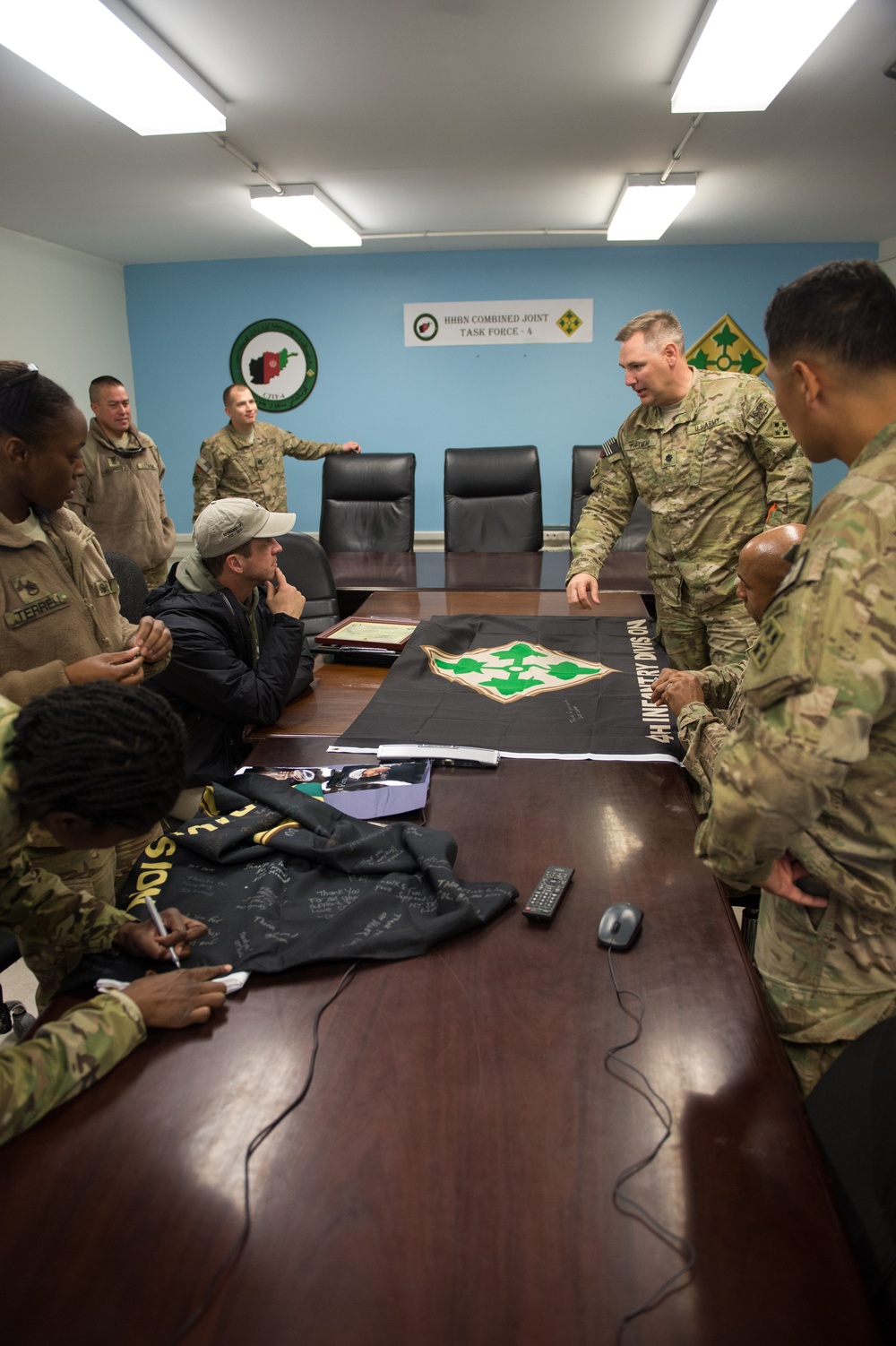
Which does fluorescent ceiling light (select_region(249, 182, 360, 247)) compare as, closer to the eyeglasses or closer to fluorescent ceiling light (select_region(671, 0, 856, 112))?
fluorescent ceiling light (select_region(671, 0, 856, 112))

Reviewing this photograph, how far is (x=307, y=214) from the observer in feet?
15.0

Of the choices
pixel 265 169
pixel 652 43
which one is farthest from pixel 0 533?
pixel 265 169

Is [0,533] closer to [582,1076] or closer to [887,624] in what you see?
[582,1076]

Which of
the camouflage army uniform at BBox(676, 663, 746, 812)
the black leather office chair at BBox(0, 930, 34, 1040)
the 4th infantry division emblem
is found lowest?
the black leather office chair at BBox(0, 930, 34, 1040)

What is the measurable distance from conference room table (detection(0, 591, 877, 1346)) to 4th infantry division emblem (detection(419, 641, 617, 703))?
0.98 meters

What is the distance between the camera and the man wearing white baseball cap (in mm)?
Result: 1867

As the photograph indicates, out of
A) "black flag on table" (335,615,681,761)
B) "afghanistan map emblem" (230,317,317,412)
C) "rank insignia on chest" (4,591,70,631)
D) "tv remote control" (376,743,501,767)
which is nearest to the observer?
"rank insignia on chest" (4,591,70,631)

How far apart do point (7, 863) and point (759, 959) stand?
3.32 feet

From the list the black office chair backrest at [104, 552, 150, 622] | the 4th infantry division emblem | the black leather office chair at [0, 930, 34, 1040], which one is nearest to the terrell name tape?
the black office chair backrest at [104, 552, 150, 622]

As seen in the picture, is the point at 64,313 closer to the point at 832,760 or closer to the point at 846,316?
the point at 846,316

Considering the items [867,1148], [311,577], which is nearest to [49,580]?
[867,1148]

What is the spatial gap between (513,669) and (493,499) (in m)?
2.76

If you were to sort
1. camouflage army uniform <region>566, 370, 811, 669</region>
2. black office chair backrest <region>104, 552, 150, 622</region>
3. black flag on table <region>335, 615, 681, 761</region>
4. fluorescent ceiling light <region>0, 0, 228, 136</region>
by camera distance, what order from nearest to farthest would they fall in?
1. black flag on table <region>335, 615, 681, 761</region>
2. fluorescent ceiling light <region>0, 0, 228, 136</region>
3. camouflage army uniform <region>566, 370, 811, 669</region>
4. black office chair backrest <region>104, 552, 150, 622</region>

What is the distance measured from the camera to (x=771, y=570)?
56.1 inches
